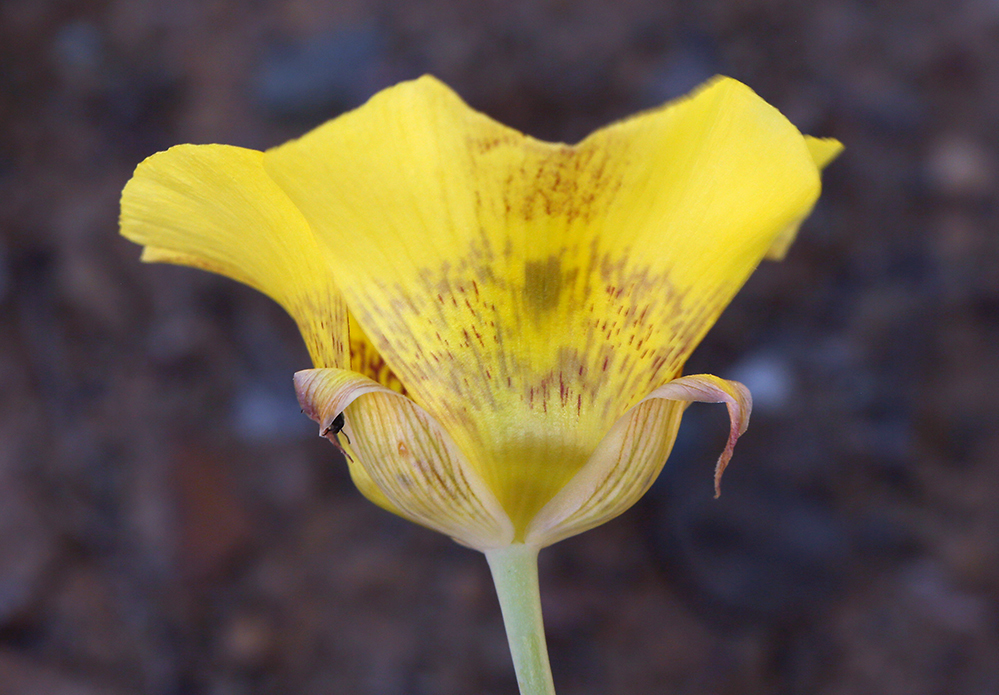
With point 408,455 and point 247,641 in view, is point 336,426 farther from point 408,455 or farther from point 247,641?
point 247,641

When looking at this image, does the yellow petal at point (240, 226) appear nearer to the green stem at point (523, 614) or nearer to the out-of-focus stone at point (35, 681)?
the green stem at point (523, 614)

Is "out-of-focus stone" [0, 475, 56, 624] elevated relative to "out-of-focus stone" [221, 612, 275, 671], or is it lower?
elevated

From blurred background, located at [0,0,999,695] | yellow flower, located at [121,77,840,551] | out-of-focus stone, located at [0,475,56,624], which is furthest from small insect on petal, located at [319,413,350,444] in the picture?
out-of-focus stone, located at [0,475,56,624]

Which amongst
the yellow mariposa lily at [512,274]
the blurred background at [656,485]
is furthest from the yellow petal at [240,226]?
the blurred background at [656,485]

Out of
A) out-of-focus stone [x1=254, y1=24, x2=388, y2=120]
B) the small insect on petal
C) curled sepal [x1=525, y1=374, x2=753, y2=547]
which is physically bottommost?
curled sepal [x1=525, y1=374, x2=753, y2=547]

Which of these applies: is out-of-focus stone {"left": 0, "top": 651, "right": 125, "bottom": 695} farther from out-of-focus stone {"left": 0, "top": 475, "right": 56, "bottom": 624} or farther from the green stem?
the green stem

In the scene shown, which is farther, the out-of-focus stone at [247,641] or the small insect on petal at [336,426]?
the out-of-focus stone at [247,641]
